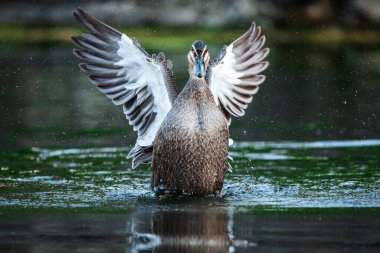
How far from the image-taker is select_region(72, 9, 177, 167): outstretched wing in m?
10.2

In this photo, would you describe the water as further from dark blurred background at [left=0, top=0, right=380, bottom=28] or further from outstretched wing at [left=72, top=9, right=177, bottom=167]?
dark blurred background at [left=0, top=0, right=380, bottom=28]

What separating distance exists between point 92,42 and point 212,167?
6.31 feet

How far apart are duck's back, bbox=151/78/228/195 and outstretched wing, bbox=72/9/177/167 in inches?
28.3

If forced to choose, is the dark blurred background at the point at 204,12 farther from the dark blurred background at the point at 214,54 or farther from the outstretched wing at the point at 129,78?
the outstretched wing at the point at 129,78

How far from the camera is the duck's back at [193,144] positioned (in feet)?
A: 30.6

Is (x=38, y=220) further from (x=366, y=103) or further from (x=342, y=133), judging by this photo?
(x=366, y=103)

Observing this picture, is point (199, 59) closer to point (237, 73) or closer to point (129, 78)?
point (129, 78)

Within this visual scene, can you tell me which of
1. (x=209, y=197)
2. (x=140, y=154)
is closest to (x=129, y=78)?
(x=140, y=154)

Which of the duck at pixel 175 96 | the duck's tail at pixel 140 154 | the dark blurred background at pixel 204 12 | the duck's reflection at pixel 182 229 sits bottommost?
the duck's reflection at pixel 182 229

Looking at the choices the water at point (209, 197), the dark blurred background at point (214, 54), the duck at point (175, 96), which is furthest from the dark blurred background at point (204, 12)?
the duck at point (175, 96)

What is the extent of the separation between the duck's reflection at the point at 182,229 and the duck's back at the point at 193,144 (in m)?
0.61

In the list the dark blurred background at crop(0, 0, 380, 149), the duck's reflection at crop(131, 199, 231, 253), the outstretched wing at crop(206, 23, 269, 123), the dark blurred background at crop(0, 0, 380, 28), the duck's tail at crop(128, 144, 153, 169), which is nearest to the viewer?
the duck's reflection at crop(131, 199, 231, 253)

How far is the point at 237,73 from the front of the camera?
1101 cm

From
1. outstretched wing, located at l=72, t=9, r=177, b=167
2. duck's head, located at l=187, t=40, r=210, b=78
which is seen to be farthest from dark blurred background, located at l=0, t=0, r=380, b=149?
duck's head, located at l=187, t=40, r=210, b=78
